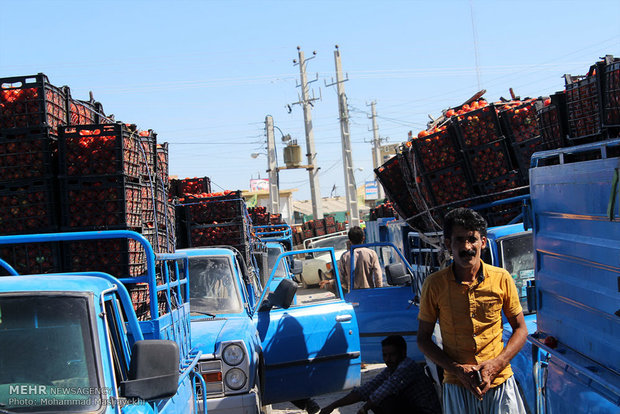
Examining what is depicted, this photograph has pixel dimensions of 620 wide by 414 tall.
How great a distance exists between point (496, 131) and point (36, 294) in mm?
5517

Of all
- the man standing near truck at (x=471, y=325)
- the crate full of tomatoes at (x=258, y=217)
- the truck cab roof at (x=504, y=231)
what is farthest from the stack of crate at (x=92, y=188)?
the crate full of tomatoes at (x=258, y=217)

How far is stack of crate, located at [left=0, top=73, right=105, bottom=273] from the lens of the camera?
536 centimetres

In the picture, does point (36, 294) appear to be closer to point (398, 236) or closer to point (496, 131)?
point (496, 131)

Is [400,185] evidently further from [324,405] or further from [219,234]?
[219,234]

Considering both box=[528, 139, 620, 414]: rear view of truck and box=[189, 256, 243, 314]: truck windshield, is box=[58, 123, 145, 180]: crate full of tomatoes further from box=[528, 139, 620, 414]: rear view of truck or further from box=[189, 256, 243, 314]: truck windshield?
box=[528, 139, 620, 414]: rear view of truck

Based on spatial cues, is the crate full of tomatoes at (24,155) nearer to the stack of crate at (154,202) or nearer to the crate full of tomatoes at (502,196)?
the stack of crate at (154,202)

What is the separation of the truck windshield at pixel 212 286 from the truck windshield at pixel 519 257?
106 inches

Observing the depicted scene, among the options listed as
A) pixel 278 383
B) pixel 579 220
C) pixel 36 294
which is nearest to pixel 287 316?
pixel 278 383

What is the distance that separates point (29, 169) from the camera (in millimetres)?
5453

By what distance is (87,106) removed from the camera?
6.71 m

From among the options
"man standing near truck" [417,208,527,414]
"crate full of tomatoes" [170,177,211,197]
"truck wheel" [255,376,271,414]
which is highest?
"crate full of tomatoes" [170,177,211,197]

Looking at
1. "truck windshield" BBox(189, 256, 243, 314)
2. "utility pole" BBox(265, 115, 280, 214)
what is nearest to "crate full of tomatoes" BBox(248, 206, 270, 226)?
"truck windshield" BBox(189, 256, 243, 314)

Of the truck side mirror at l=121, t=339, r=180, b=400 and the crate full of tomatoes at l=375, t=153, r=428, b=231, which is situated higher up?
the crate full of tomatoes at l=375, t=153, r=428, b=231

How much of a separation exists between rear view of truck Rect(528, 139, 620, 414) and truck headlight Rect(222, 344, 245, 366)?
242 centimetres
